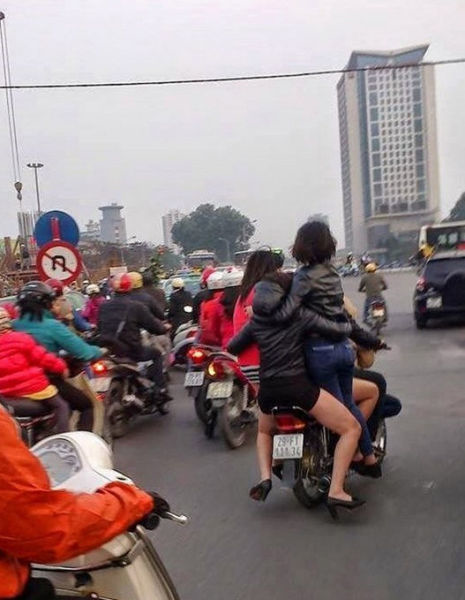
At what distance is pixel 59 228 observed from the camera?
10.5 meters

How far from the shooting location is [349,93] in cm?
1964

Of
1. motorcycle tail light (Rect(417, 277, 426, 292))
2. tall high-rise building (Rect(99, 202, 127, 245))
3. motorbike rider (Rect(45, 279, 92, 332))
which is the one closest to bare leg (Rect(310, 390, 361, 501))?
motorbike rider (Rect(45, 279, 92, 332))

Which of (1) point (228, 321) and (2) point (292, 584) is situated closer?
(2) point (292, 584)

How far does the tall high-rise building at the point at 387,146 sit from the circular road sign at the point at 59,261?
9915 mm

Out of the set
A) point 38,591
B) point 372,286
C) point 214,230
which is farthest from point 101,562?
point 214,230

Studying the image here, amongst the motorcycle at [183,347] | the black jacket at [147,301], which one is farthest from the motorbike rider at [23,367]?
the motorcycle at [183,347]

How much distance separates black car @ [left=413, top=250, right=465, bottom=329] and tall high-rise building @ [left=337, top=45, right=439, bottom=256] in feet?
14.4

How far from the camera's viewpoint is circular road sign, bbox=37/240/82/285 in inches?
395

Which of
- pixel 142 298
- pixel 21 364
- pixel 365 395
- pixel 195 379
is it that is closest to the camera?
pixel 365 395

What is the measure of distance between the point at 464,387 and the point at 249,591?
5.99m

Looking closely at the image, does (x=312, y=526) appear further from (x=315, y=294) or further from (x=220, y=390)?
(x=220, y=390)

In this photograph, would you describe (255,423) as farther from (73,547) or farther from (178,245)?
(178,245)

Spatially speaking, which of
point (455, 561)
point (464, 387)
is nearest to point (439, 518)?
point (455, 561)

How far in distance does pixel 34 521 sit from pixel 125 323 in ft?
20.7
